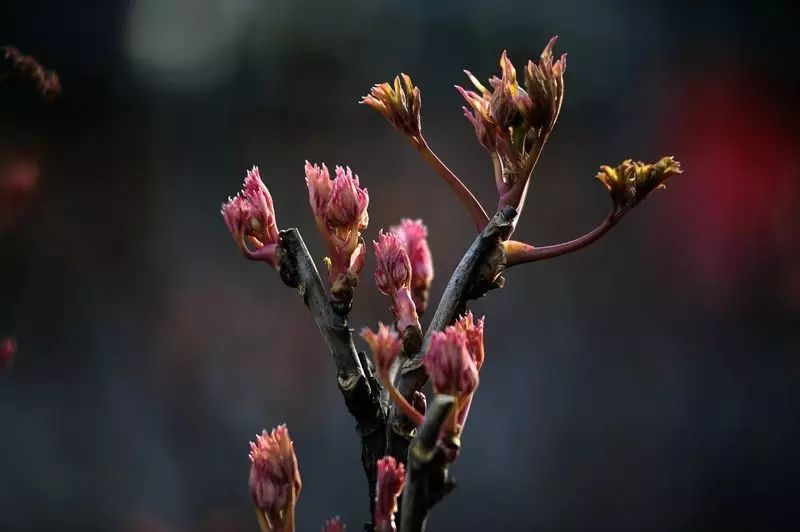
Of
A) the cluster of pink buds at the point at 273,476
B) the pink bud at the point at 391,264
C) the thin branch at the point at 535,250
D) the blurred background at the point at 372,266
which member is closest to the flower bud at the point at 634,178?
the thin branch at the point at 535,250

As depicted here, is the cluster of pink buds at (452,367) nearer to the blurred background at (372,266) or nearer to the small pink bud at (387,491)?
the small pink bud at (387,491)

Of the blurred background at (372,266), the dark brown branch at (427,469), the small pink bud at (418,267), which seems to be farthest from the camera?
the blurred background at (372,266)

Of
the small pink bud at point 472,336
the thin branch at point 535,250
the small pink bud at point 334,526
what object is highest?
the thin branch at point 535,250

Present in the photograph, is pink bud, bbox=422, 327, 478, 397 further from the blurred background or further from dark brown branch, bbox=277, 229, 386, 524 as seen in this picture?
the blurred background

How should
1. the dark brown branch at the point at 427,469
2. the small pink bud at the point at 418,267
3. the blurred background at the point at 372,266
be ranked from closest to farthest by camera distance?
1. the dark brown branch at the point at 427,469
2. the small pink bud at the point at 418,267
3. the blurred background at the point at 372,266

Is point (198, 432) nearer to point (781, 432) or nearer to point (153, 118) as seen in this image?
point (153, 118)

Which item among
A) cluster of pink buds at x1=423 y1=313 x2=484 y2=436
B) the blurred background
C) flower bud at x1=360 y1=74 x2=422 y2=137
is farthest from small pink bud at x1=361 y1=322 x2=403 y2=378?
the blurred background

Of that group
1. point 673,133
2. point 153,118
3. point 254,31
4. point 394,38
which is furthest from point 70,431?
point 673,133
